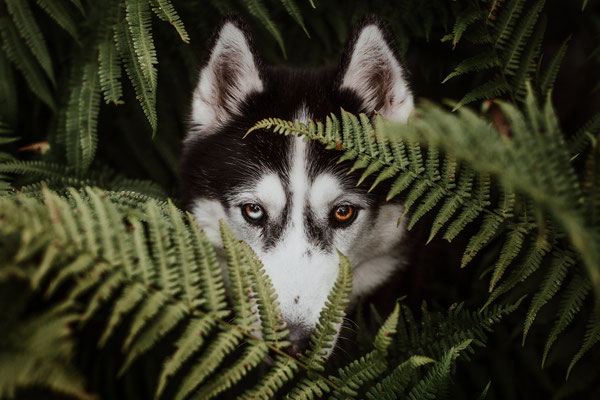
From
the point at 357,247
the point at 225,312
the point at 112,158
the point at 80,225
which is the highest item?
the point at 80,225

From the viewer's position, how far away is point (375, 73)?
7.51 ft

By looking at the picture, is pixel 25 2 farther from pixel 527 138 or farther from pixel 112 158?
pixel 527 138

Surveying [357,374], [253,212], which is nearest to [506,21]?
[253,212]

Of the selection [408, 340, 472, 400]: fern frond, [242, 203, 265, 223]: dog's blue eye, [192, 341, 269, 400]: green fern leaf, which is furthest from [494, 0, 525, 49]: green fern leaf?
[192, 341, 269, 400]: green fern leaf

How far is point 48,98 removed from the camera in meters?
2.66

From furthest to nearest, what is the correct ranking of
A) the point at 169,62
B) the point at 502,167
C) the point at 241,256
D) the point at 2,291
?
the point at 169,62 → the point at 241,256 → the point at 502,167 → the point at 2,291

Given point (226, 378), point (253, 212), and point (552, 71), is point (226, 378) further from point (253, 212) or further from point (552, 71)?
point (552, 71)

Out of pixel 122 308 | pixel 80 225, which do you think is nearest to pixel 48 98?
pixel 80 225

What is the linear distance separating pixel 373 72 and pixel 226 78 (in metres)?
0.82

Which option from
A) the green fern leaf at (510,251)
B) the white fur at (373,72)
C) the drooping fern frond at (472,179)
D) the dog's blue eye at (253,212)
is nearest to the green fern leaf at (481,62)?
the white fur at (373,72)

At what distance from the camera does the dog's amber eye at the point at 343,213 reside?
2.27m

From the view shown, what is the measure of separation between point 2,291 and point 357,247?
172cm

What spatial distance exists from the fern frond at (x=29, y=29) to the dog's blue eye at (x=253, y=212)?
1358 mm

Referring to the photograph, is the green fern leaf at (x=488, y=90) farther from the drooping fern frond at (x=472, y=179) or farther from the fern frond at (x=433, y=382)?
the fern frond at (x=433, y=382)
